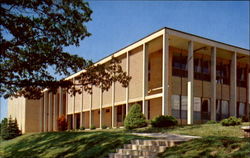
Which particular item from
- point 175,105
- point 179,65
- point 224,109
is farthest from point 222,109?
point 179,65

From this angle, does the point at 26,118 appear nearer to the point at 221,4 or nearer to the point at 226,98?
the point at 226,98

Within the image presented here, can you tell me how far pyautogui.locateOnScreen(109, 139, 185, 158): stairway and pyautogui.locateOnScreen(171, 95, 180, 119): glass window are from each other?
14.1 m

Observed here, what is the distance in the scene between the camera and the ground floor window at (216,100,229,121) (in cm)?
2759

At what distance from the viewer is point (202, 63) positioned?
2806cm

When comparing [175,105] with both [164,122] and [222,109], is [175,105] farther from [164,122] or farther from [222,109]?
[222,109]

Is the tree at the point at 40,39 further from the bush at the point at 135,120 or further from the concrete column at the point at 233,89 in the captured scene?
the concrete column at the point at 233,89

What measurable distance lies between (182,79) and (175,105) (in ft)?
7.82

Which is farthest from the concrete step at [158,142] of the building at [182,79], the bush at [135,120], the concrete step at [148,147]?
the building at [182,79]

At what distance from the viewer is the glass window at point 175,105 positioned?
2503cm

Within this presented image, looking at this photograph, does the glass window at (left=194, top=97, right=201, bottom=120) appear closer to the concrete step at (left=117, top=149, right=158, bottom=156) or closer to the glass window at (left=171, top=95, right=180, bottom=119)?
the glass window at (left=171, top=95, right=180, bottom=119)

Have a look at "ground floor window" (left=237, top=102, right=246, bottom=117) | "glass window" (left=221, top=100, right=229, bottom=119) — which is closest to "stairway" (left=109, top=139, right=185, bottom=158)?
"glass window" (left=221, top=100, right=229, bottom=119)

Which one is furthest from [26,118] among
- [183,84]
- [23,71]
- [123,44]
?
[23,71]

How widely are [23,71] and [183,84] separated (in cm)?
1623

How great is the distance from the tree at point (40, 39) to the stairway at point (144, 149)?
397 centimetres
